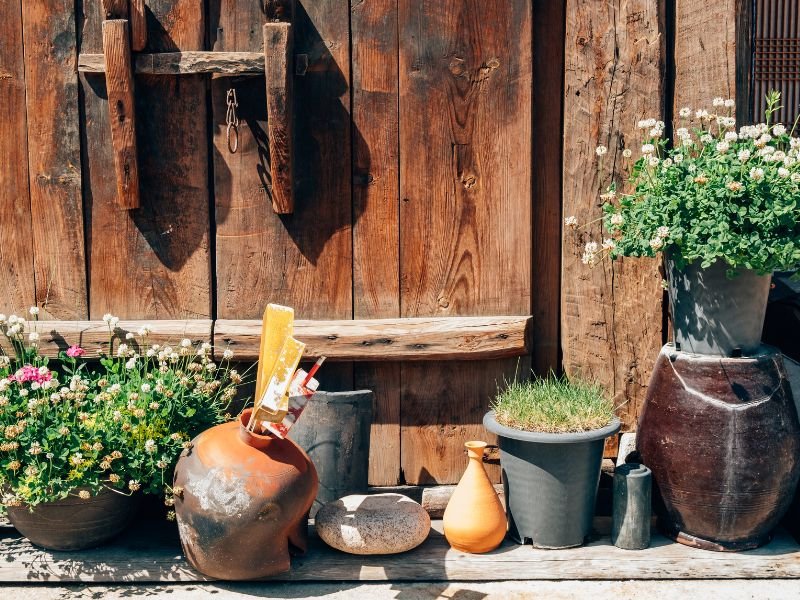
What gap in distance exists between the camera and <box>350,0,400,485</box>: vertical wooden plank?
3.32 metres

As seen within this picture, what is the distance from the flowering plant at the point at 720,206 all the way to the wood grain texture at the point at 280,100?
112 centimetres

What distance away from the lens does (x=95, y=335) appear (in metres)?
3.37

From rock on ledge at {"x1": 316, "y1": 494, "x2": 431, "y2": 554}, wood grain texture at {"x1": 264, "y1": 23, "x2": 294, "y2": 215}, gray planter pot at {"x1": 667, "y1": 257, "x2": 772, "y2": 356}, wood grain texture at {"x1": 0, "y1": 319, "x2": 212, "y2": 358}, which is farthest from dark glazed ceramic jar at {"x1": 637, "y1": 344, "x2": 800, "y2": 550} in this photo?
wood grain texture at {"x1": 0, "y1": 319, "x2": 212, "y2": 358}

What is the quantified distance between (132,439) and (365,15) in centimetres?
172

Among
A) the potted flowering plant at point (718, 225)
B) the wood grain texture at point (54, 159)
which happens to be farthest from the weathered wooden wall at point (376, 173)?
the potted flowering plant at point (718, 225)

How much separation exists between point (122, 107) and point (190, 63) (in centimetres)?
29

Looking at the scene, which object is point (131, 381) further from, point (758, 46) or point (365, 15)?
point (758, 46)

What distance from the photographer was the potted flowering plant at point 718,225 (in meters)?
2.77

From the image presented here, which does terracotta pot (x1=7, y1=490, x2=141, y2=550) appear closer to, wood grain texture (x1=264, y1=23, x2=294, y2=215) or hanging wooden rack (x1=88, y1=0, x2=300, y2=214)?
hanging wooden rack (x1=88, y1=0, x2=300, y2=214)

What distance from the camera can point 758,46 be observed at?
24.0 ft

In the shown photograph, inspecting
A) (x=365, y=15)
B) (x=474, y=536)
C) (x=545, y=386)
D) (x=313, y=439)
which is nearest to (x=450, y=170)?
(x=365, y=15)

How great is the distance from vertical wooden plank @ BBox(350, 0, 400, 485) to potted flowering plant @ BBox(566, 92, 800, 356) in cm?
77

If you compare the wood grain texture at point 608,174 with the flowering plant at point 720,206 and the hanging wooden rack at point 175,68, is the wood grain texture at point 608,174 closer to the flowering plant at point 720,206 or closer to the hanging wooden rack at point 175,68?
the flowering plant at point 720,206

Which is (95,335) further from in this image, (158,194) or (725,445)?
(725,445)
